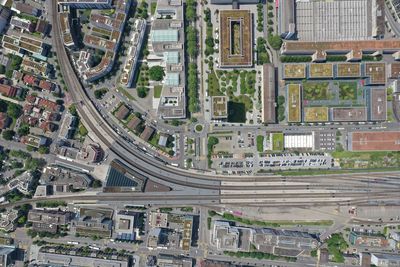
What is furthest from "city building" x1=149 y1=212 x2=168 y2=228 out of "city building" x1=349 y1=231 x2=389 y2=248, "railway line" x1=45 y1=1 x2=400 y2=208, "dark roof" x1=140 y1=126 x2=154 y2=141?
"city building" x1=349 y1=231 x2=389 y2=248

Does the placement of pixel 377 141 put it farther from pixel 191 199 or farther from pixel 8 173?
pixel 8 173

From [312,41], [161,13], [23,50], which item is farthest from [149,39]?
[312,41]

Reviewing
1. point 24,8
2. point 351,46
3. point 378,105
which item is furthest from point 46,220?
point 378,105

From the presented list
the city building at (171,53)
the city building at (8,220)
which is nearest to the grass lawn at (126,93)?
the city building at (171,53)

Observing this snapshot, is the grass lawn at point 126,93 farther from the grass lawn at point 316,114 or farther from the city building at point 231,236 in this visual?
the grass lawn at point 316,114

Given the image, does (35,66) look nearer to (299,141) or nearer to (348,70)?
(299,141)

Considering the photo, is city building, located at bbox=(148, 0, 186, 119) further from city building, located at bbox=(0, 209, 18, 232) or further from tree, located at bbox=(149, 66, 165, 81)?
city building, located at bbox=(0, 209, 18, 232)

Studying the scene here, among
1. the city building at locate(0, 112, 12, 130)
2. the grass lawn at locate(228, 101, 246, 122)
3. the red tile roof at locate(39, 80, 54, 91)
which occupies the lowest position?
the city building at locate(0, 112, 12, 130)
